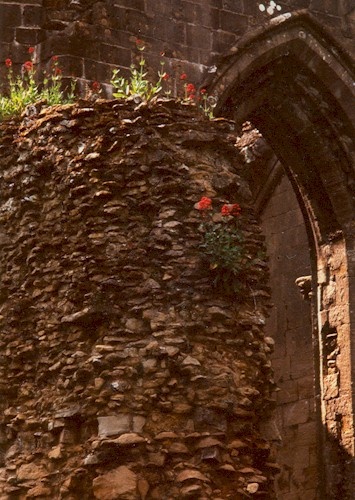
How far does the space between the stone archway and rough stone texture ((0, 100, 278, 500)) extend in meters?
4.04

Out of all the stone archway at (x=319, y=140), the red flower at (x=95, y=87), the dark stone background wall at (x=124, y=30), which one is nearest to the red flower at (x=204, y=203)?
the red flower at (x=95, y=87)

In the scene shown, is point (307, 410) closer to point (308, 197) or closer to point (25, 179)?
point (308, 197)

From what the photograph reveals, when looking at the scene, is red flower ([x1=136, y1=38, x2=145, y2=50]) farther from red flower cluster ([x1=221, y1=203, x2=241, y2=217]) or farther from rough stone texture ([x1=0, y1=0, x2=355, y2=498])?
red flower cluster ([x1=221, y1=203, x2=241, y2=217])

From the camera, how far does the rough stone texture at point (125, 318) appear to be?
639cm

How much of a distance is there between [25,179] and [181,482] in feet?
6.39

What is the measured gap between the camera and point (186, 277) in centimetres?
680

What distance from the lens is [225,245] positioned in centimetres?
684

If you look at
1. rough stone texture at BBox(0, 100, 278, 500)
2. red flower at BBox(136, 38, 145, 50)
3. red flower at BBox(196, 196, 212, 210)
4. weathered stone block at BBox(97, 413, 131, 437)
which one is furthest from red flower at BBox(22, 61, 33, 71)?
weathered stone block at BBox(97, 413, 131, 437)

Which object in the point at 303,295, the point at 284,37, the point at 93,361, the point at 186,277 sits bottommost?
the point at 93,361

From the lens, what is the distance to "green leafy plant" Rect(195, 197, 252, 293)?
22.4ft

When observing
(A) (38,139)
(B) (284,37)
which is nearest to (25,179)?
(A) (38,139)

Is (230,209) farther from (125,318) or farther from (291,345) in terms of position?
(291,345)

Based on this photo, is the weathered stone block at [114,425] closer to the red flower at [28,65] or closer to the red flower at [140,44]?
the red flower at [28,65]

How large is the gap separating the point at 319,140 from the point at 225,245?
5.00 metres
